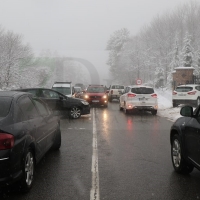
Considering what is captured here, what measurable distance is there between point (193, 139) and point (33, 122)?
2716mm

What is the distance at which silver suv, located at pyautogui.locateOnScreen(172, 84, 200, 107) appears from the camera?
19.4 m

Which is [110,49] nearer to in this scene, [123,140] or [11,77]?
[11,77]

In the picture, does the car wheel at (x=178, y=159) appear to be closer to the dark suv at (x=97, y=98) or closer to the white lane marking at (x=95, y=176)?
the white lane marking at (x=95, y=176)

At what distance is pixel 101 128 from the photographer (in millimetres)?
10938

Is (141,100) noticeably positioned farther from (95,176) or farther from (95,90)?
(95,176)

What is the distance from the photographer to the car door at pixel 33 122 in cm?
468

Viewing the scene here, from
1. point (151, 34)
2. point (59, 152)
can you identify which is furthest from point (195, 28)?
point (59, 152)

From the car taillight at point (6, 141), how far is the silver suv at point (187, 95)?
17251mm

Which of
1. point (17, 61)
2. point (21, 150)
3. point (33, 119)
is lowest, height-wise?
point (21, 150)

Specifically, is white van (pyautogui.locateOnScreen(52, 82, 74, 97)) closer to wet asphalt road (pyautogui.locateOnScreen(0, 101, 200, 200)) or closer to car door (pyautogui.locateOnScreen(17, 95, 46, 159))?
wet asphalt road (pyautogui.locateOnScreen(0, 101, 200, 200))

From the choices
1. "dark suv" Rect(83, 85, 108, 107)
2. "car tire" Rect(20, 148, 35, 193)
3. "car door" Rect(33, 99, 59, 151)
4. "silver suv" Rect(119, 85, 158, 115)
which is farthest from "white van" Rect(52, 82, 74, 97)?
"car tire" Rect(20, 148, 35, 193)

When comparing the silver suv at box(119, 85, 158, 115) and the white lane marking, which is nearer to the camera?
the white lane marking

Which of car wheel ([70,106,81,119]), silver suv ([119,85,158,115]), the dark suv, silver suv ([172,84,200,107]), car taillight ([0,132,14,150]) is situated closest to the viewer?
car taillight ([0,132,14,150])

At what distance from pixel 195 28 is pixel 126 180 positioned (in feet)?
161
